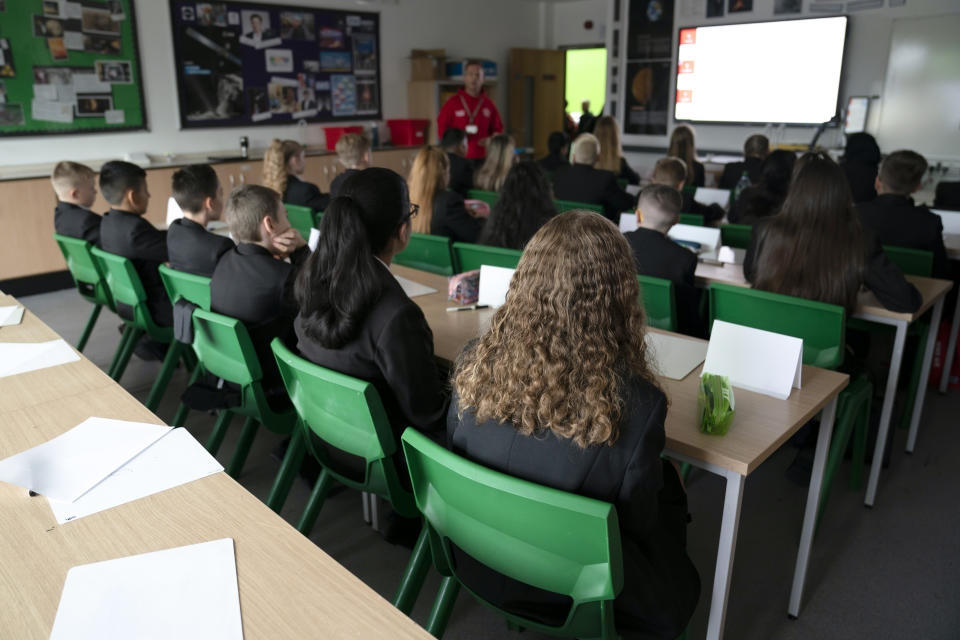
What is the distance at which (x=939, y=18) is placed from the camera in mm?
6418

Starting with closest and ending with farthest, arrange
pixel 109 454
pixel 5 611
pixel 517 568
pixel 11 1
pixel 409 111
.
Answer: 1. pixel 5 611
2. pixel 517 568
3. pixel 109 454
4. pixel 11 1
5. pixel 409 111

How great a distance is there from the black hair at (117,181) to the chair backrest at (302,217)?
1.07 meters

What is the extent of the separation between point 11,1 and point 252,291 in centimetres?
481

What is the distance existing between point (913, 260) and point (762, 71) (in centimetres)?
552

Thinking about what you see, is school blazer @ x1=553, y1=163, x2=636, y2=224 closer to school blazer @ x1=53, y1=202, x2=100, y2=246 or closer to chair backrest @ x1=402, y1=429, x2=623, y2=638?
school blazer @ x1=53, y1=202, x2=100, y2=246

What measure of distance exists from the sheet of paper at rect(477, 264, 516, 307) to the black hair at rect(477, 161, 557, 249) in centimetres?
87

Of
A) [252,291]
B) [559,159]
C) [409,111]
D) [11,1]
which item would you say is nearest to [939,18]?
[559,159]

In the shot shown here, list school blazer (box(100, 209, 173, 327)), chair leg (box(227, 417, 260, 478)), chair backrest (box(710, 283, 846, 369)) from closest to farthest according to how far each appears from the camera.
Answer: chair backrest (box(710, 283, 846, 369))
chair leg (box(227, 417, 260, 478))
school blazer (box(100, 209, 173, 327))

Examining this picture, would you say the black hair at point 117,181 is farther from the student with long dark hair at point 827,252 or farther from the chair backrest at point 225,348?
the student with long dark hair at point 827,252

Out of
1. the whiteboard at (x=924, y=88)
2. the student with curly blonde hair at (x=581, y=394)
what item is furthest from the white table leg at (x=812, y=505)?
the whiteboard at (x=924, y=88)

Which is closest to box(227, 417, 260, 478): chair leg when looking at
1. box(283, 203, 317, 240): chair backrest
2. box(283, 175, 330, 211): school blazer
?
box(283, 203, 317, 240): chair backrest

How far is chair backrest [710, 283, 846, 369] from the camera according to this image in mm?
2252

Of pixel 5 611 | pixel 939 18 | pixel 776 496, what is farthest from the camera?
pixel 939 18

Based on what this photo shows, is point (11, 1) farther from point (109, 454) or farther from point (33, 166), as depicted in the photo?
point (109, 454)
